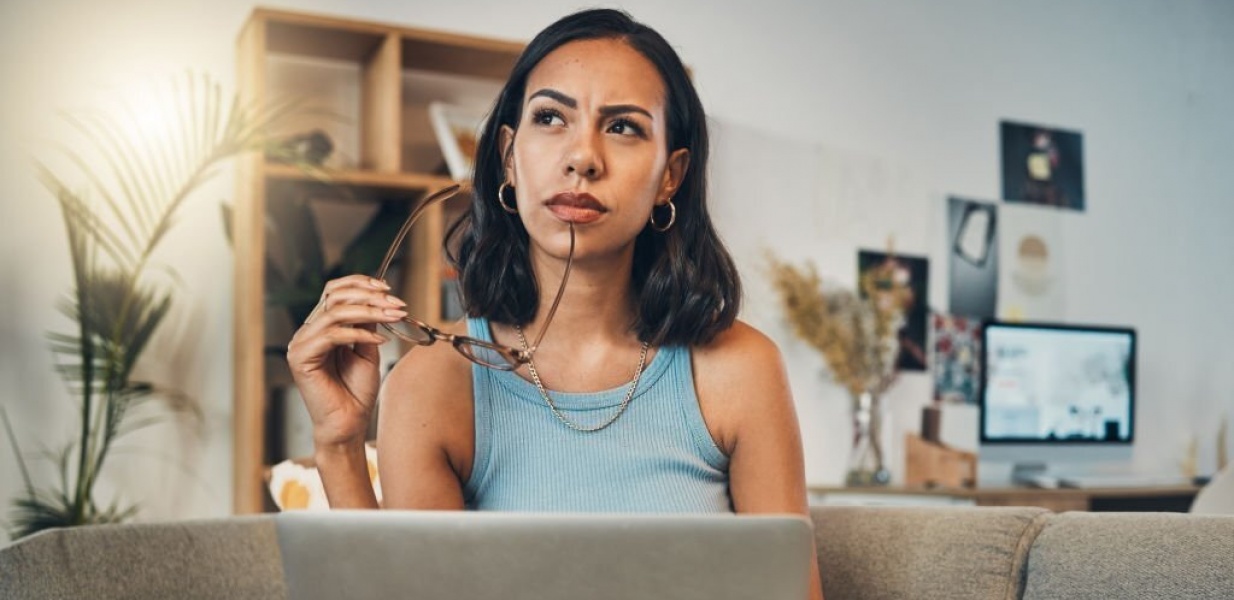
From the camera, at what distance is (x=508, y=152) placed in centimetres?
142

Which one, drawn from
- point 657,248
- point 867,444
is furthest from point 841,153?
point 657,248

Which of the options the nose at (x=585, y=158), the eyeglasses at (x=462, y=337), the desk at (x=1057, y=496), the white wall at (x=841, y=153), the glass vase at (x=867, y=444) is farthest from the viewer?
the glass vase at (x=867, y=444)

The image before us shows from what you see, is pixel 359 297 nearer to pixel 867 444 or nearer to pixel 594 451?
pixel 594 451

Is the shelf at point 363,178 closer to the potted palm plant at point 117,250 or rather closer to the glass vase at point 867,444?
the potted palm plant at point 117,250

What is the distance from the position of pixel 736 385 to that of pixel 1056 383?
332 cm

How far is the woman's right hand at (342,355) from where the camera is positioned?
1.11 meters

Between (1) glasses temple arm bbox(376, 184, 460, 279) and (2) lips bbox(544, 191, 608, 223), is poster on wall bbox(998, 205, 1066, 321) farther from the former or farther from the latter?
(1) glasses temple arm bbox(376, 184, 460, 279)

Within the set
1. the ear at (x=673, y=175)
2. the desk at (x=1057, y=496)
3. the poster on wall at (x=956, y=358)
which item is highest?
the ear at (x=673, y=175)

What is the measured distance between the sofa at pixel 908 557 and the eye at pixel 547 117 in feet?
1.59

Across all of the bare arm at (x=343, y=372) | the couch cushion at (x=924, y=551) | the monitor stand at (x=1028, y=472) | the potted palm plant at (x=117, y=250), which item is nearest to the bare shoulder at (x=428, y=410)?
the bare arm at (x=343, y=372)

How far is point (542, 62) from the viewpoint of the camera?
1.39m

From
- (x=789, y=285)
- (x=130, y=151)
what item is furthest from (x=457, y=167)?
(x=789, y=285)

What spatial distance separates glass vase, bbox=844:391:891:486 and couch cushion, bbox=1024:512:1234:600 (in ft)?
9.18

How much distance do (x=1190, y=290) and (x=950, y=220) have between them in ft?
3.96
